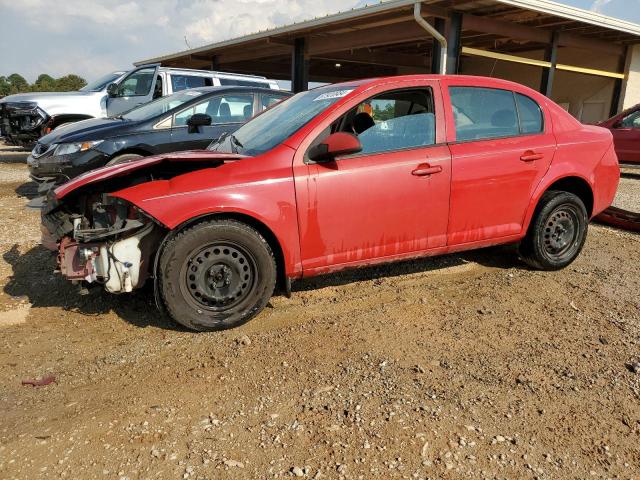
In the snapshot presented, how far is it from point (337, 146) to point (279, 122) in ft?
2.69

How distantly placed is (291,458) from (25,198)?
23.2 feet

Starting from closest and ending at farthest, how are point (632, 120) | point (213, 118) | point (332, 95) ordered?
1. point (332, 95)
2. point (213, 118)
3. point (632, 120)

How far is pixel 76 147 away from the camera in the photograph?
6645 millimetres

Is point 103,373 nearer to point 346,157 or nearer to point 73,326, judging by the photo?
point 73,326

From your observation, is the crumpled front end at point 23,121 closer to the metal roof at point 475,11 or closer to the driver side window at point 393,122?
the metal roof at point 475,11

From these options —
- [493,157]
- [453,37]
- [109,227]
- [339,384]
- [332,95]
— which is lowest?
[339,384]

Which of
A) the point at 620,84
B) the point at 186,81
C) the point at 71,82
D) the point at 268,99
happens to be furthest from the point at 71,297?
the point at 71,82

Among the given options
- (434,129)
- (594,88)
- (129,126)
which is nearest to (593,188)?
(434,129)

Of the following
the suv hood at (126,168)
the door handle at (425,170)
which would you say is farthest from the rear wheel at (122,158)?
the door handle at (425,170)

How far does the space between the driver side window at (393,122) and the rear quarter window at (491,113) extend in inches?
10.2

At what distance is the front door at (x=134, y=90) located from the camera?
34.2 ft

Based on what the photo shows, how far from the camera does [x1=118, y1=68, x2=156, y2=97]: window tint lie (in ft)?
34.5

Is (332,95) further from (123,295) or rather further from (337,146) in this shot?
(123,295)

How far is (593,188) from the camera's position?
15.1 ft
